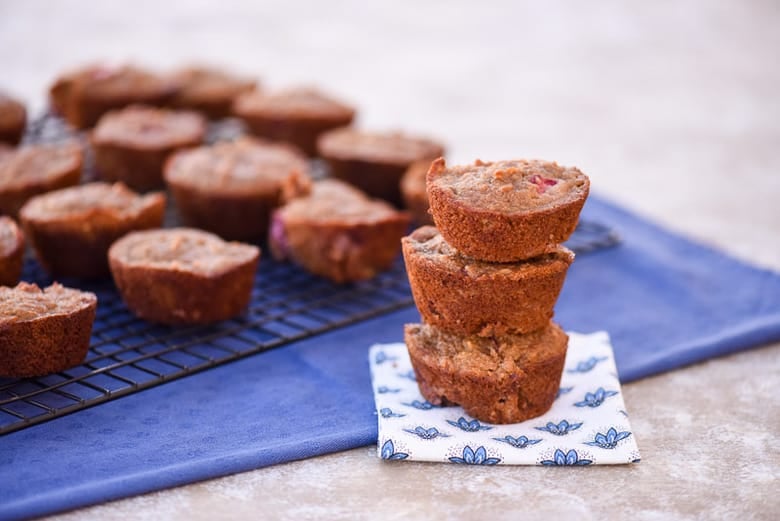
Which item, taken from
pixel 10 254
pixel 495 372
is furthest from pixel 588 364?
pixel 10 254


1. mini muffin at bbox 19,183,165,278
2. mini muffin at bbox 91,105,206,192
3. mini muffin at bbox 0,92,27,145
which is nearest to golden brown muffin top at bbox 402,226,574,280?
mini muffin at bbox 19,183,165,278

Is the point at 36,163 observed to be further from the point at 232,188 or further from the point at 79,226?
the point at 232,188

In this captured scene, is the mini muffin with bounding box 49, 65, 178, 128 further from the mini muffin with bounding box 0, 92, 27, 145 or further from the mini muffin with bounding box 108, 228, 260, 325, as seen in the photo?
the mini muffin with bounding box 108, 228, 260, 325

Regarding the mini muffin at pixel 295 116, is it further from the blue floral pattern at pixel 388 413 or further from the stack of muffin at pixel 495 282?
the blue floral pattern at pixel 388 413

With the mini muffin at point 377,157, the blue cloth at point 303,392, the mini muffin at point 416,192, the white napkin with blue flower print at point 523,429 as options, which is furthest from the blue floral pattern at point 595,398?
the mini muffin at point 377,157

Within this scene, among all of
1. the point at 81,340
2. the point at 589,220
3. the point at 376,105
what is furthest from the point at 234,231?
the point at 376,105

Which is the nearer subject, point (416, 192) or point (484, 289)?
point (484, 289)
